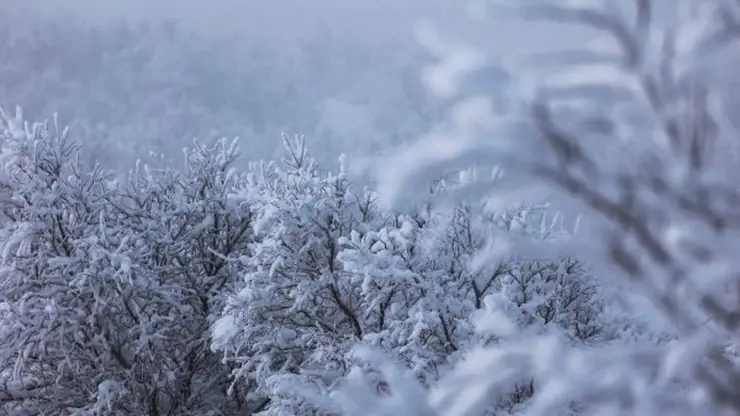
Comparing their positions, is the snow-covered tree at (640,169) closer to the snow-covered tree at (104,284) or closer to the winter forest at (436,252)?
the winter forest at (436,252)

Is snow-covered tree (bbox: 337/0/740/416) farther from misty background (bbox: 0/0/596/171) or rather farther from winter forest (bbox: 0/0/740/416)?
misty background (bbox: 0/0/596/171)

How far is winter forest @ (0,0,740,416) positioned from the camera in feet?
6.68

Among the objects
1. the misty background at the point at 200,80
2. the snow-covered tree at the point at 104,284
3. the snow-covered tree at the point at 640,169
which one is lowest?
the snow-covered tree at the point at 640,169

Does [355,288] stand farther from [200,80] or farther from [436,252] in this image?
[200,80]

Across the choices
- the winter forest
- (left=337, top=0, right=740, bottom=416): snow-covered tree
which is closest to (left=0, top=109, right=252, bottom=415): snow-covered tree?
the winter forest

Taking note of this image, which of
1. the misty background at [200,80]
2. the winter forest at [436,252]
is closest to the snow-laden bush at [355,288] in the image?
the winter forest at [436,252]

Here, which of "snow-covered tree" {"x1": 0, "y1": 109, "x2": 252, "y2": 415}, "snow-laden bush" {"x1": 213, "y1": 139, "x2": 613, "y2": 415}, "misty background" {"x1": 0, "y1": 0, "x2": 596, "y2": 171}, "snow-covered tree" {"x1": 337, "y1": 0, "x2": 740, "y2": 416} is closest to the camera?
"snow-covered tree" {"x1": 337, "y1": 0, "x2": 740, "y2": 416}

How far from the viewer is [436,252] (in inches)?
380

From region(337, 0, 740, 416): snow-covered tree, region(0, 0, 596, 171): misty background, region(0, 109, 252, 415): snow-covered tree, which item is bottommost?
region(337, 0, 740, 416): snow-covered tree

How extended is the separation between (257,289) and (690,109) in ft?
27.0

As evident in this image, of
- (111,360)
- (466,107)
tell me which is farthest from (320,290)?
(466,107)

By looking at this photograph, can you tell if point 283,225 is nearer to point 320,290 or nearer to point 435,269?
point 320,290

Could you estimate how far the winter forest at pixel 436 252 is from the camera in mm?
2035

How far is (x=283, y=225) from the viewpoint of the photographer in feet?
31.9
